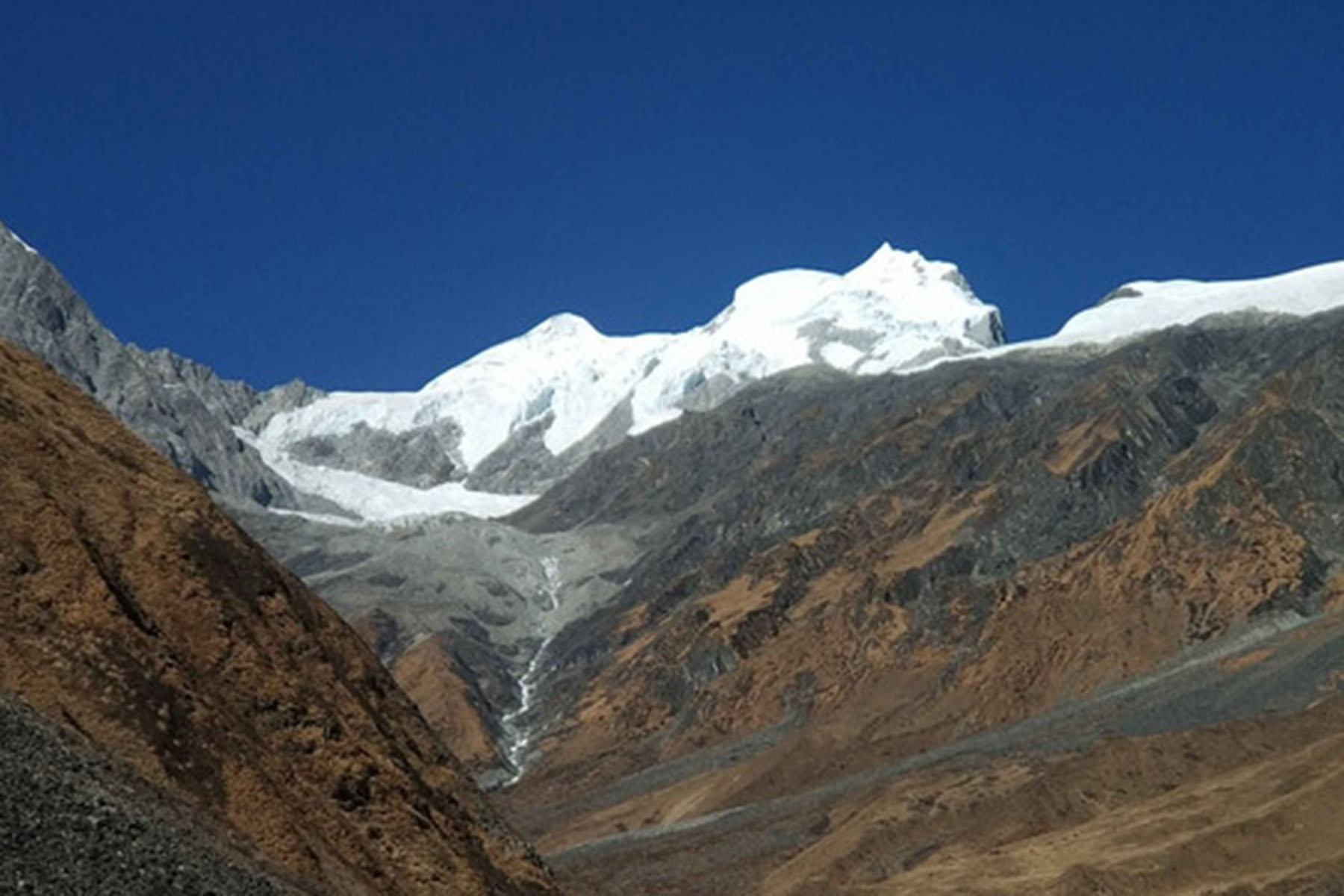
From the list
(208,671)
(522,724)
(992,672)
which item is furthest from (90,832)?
(522,724)

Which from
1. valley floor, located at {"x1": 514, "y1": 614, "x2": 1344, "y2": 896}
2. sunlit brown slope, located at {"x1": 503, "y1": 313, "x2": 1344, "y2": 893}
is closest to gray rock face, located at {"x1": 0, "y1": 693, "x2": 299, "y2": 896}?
valley floor, located at {"x1": 514, "y1": 614, "x2": 1344, "y2": 896}

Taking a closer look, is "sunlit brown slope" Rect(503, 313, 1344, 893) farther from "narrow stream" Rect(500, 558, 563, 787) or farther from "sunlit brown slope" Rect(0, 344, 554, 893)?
"sunlit brown slope" Rect(0, 344, 554, 893)

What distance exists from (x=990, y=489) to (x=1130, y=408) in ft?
45.7

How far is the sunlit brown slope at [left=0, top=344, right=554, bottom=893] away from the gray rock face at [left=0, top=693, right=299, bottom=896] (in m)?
2.22

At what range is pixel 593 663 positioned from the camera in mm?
179250

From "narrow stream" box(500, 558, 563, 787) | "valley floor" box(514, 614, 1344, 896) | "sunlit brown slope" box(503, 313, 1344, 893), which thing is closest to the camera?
"valley floor" box(514, 614, 1344, 896)

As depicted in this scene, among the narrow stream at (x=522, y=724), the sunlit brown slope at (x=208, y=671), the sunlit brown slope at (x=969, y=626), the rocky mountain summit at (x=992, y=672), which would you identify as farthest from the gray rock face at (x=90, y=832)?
the narrow stream at (x=522, y=724)

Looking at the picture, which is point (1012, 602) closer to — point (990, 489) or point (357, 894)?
point (990, 489)

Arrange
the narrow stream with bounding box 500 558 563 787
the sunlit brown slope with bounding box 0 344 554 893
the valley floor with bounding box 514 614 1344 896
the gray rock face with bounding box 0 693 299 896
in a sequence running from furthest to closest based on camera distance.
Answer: the narrow stream with bounding box 500 558 563 787
the valley floor with bounding box 514 614 1344 896
the sunlit brown slope with bounding box 0 344 554 893
the gray rock face with bounding box 0 693 299 896

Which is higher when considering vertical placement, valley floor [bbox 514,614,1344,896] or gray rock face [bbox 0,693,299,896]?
gray rock face [bbox 0,693,299,896]

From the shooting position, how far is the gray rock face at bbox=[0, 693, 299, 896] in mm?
23203

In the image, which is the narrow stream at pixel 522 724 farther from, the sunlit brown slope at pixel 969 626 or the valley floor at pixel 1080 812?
the valley floor at pixel 1080 812

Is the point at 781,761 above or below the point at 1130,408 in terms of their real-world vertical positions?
below

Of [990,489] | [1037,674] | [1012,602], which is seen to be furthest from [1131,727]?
[990,489]
